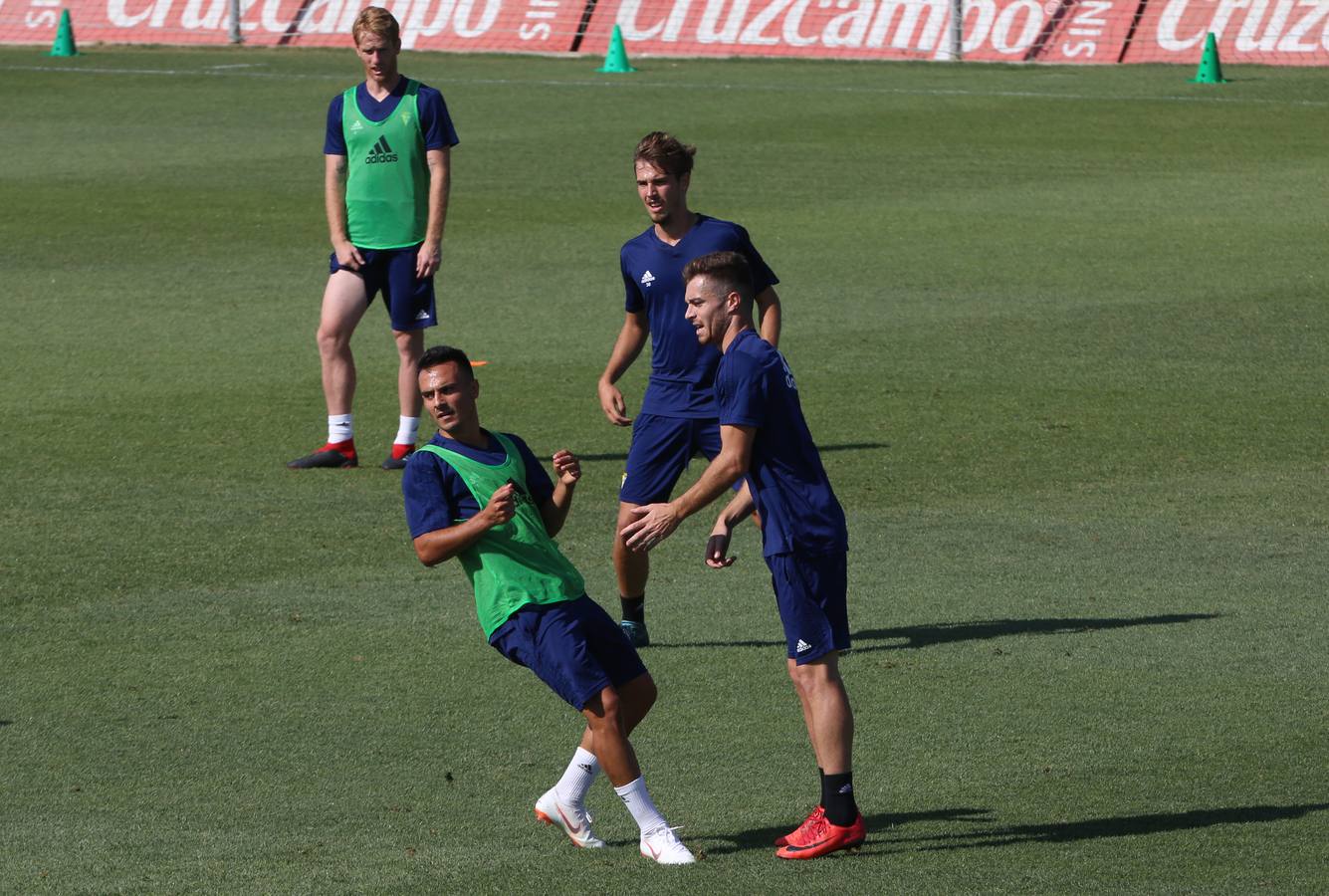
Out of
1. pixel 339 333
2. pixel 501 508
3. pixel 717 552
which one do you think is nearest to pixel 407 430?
pixel 339 333

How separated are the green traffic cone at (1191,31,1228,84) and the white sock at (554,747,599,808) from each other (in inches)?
1020

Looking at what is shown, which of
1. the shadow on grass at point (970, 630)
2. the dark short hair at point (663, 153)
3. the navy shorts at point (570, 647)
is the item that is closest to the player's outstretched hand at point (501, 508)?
the navy shorts at point (570, 647)

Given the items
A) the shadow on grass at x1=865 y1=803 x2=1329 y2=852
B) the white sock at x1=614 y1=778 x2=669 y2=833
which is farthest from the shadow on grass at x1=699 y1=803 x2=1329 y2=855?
the white sock at x1=614 y1=778 x2=669 y2=833

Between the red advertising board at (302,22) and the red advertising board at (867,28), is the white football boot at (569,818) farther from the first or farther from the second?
the red advertising board at (302,22)

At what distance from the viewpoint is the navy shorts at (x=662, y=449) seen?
30.0 ft

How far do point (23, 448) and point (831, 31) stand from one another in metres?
24.2

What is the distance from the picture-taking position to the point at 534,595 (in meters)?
6.59

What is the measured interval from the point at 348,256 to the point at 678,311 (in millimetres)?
3838

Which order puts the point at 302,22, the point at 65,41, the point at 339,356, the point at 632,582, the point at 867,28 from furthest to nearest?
the point at 302,22
the point at 65,41
the point at 867,28
the point at 339,356
the point at 632,582

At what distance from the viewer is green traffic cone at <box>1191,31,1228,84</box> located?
3056 cm

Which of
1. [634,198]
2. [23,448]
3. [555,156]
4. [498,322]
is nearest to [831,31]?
[555,156]

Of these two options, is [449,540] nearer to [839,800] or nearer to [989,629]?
[839,800]

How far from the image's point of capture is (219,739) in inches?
306

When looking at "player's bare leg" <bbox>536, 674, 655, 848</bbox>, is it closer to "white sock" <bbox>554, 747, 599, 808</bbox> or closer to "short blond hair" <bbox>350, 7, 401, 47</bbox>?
"white sock" <bbox>554, 747, 599, 808</bbox>
